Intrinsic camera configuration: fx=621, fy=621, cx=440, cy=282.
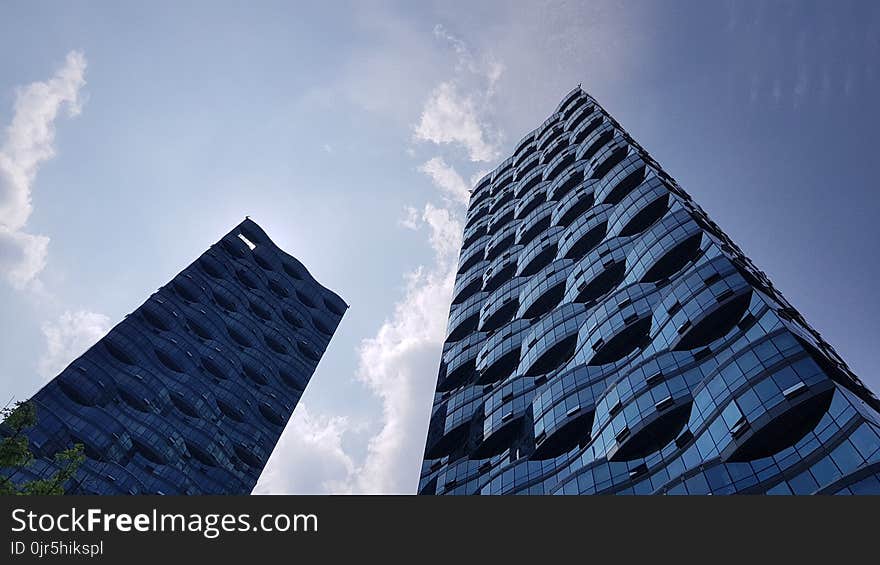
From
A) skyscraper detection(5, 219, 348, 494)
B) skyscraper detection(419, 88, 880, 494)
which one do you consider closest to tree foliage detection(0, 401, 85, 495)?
skyscraper detection(419, 88, 880, 494)

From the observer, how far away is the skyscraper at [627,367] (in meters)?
30.9

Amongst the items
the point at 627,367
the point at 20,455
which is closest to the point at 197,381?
the point at 627,367

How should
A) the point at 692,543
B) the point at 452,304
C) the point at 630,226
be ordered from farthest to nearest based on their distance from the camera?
the point at 452,304 < the point at 630,226 < the point at 692,543

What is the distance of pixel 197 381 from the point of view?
8350 centimetres

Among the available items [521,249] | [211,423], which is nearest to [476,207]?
[521,249]

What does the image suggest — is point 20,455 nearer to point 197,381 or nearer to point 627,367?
point 627,367

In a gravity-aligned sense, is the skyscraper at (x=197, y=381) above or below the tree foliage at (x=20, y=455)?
above

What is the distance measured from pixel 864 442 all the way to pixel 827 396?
345 centimetres

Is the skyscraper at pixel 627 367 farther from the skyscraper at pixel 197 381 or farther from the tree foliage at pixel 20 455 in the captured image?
the skyscraper at pixel 197 381

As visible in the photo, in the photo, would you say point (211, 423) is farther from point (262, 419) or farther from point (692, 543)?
point (692, 543)

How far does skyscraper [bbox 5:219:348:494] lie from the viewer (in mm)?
65438

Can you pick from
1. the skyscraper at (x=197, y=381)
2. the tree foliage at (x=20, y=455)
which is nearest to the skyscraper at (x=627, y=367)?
the tree foliage at (x=20, y=455)

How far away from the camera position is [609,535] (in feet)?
60.5

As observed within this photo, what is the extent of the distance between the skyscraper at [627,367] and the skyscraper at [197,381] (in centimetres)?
3135
